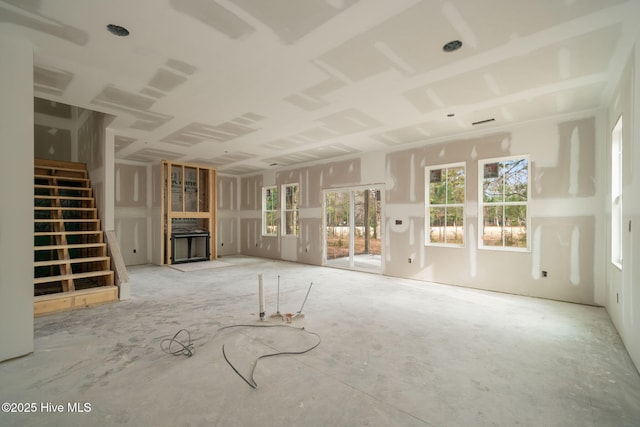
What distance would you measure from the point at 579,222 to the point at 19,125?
6.95 metres

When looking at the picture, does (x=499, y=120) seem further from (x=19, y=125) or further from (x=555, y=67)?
(x=19, y=125)

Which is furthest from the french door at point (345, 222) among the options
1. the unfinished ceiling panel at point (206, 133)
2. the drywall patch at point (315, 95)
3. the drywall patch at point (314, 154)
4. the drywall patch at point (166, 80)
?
the drywall patch at point (166, 80)

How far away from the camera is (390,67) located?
118 inches

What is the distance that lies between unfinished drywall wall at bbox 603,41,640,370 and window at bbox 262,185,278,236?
7666mm

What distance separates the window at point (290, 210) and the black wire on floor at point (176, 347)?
5613 millimetres

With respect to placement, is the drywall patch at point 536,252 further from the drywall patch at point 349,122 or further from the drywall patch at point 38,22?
the drywall patch at point 38,22

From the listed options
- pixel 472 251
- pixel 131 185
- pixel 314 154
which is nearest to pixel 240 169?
pixel 131 185

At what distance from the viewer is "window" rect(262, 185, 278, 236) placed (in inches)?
365

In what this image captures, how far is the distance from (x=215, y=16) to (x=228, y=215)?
28.0 ft

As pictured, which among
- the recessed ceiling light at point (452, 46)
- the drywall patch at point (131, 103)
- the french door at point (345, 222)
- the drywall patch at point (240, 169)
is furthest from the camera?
the drywall patch at point (240, 169)

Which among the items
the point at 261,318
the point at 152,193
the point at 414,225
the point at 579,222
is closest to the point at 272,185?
the point at 152,193

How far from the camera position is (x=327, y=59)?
286cm

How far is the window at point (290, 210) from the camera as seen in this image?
8.62 m

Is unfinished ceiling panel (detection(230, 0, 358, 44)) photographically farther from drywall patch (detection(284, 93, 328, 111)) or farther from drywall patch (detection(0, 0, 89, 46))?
drywall patch (detection(0, 0, 89, 46))
